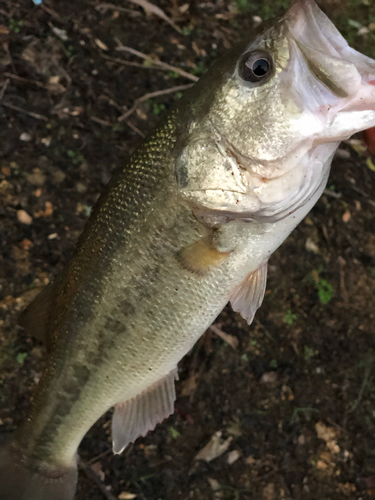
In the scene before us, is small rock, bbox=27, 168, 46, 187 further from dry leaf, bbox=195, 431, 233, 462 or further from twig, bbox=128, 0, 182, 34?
dry leaf, bbox=195, 431, 233, 462

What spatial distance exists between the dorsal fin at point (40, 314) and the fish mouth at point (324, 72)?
123 cm

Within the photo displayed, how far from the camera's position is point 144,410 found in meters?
1.63

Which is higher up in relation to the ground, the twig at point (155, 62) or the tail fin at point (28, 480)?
the twig at point (155, 62)

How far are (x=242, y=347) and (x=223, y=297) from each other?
3.50ft

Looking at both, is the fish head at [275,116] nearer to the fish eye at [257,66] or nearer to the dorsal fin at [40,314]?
the fish eye at [257,66]

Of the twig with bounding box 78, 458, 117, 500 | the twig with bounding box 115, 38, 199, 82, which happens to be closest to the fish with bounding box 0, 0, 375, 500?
the twig with bounding box 78, 458, 117, 500

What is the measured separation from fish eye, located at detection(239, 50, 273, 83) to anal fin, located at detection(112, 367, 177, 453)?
4.03 feet

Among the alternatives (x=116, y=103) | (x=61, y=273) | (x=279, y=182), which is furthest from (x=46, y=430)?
(x=116, y=103)

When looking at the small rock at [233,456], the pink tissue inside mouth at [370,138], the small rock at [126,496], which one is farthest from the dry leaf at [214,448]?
the pink tissue inside mouth at [370,138]

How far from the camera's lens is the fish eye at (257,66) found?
1126mm

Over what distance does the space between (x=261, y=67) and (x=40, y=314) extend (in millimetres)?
1313

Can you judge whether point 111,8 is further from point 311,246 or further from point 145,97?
point 311,246

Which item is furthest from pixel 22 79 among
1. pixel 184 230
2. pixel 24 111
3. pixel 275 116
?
pixel 275 116

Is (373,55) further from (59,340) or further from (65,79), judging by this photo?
(59,340)
